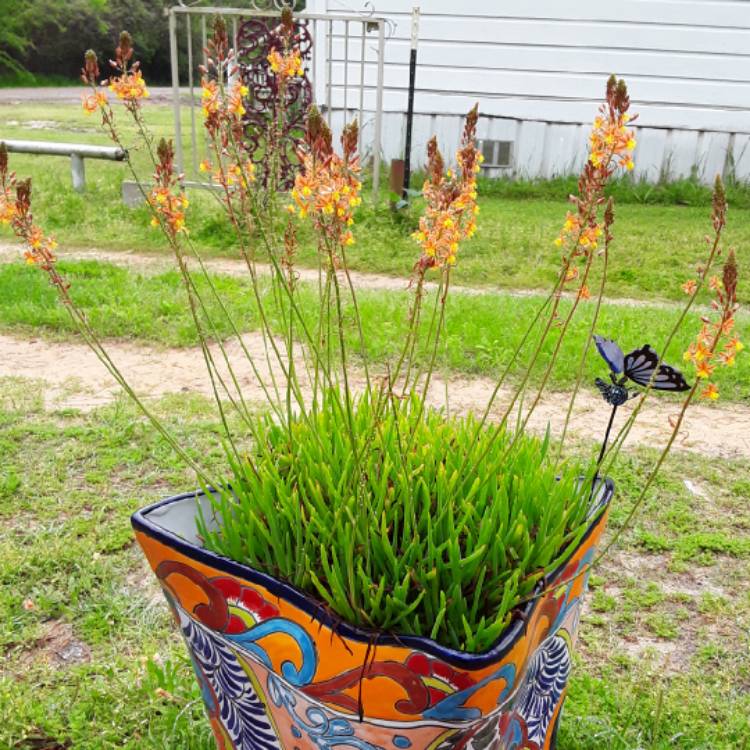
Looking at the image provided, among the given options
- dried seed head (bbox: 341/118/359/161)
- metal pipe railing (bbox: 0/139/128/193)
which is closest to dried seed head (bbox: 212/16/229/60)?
dried seed head (bbox: 341/118/359/161)

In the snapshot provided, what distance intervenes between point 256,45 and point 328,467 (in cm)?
614

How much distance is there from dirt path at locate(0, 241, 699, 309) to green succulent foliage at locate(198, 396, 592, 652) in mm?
3736

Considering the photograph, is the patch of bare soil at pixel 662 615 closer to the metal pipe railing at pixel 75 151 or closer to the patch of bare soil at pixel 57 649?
the patch of bare soil at pixel 57 649

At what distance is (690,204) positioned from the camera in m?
8.55

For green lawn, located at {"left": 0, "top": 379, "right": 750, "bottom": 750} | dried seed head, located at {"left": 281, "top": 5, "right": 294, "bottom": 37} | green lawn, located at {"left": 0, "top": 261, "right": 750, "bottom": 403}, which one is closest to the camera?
dried seed head, located at {"left": 281, "top": 5, "right": 294, "bottom": 37}

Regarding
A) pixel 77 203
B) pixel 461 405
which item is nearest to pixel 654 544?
pixel 461 405

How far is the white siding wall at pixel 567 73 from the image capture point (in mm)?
8430

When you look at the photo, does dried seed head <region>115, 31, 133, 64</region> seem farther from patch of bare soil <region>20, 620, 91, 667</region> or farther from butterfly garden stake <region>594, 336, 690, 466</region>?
patch of bare soil <region>20, 620, 91, 667</region>

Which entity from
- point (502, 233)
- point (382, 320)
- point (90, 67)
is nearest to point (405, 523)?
point (90, 67)

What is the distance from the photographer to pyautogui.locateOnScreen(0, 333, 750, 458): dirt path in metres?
3.42

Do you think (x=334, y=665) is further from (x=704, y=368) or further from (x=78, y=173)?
(x=78, y=173)

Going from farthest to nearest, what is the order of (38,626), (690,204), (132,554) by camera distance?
(690,204), (132,554), (38,626)

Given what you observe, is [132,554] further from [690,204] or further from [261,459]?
[690,204]

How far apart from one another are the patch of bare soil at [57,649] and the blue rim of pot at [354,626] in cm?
87
